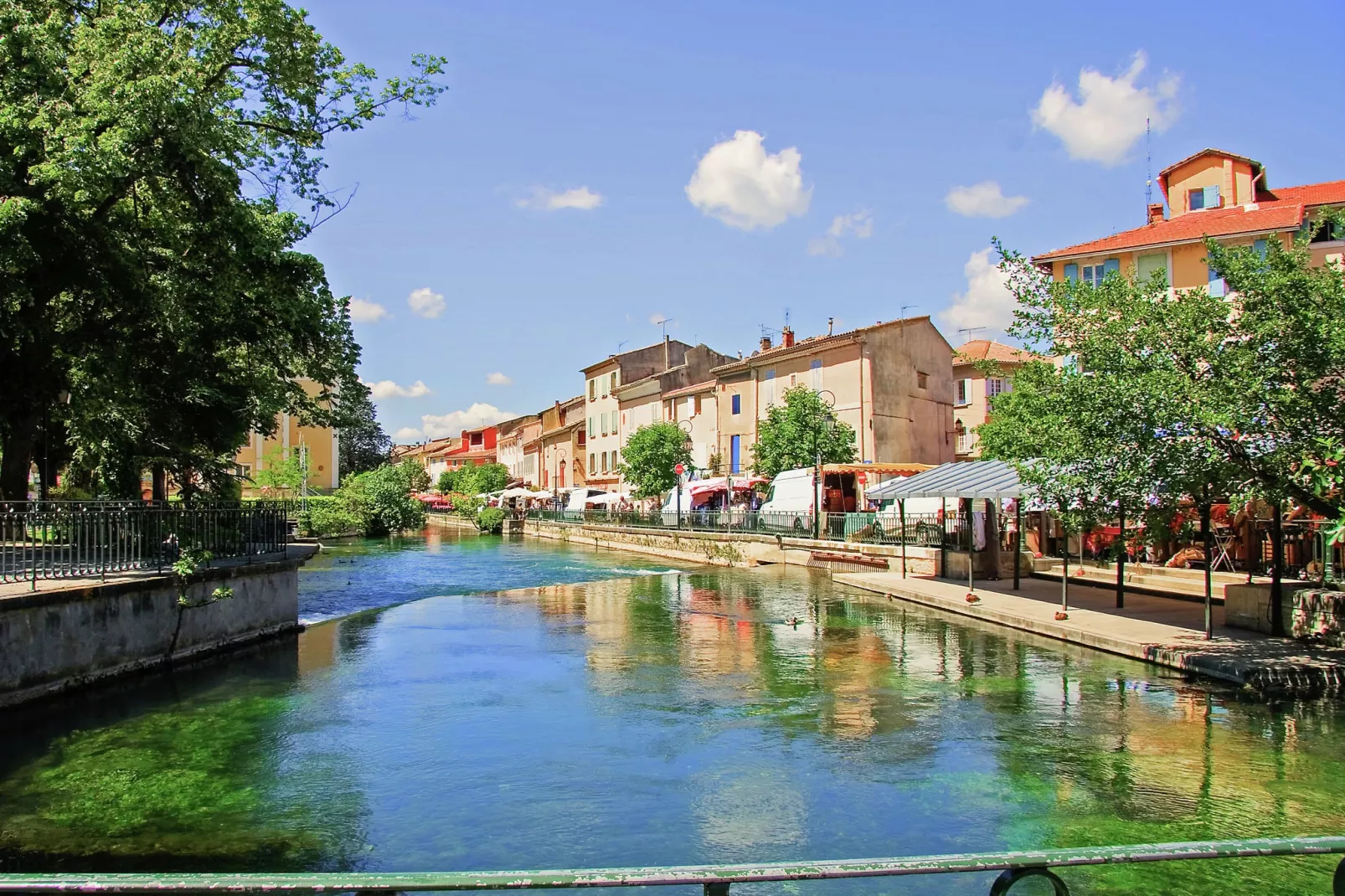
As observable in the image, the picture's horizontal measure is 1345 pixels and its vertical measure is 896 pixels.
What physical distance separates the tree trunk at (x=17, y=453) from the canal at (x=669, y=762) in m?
6.13

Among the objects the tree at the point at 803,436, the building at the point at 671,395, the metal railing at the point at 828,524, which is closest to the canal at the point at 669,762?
the metal railing at the point at 828,524

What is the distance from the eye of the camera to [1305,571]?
60.5ft

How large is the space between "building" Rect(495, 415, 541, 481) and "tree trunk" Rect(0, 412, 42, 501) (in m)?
80.8

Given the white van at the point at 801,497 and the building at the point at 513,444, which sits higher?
the building at the point at 513,444

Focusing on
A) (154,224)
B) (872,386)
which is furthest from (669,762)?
(872,386)

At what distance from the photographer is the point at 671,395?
61.7 m

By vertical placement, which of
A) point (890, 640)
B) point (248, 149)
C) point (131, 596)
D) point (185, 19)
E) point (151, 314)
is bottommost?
point (890, 640)

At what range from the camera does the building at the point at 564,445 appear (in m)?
81.6

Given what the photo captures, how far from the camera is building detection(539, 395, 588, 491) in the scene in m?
81.6

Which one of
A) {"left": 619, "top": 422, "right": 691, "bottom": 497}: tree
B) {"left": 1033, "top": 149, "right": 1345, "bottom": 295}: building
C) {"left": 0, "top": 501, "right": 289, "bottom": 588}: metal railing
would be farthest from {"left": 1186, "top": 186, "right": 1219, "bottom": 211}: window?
{"left": 0, "top": 501, "right": 289, "bottom": 588}: metal railing

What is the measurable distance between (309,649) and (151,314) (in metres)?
6.47

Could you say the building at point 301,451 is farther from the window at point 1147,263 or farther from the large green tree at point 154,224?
the window at point 1147,263

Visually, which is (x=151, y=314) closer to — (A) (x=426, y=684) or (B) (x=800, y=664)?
(A) (x=426, y=684)

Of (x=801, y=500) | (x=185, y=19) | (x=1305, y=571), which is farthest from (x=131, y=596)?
(x=801, y=500)
